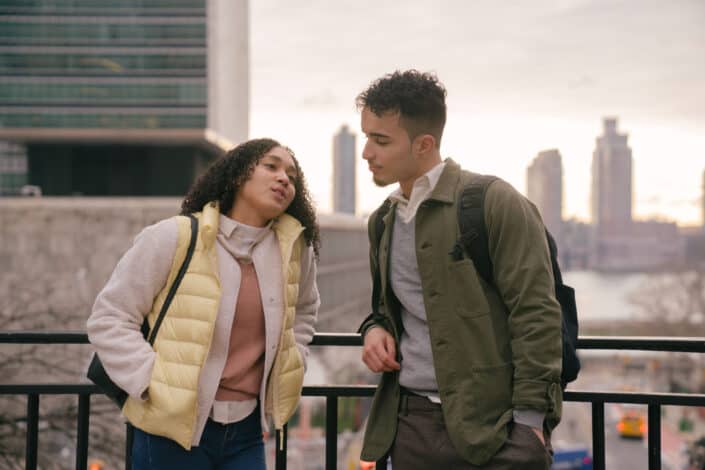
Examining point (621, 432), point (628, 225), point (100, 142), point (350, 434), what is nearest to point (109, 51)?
point (100, 142)

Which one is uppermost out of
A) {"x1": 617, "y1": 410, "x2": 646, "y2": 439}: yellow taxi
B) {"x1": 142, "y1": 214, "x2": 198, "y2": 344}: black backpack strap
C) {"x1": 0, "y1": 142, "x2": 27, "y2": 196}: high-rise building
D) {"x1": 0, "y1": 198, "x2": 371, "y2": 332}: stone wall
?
{"x1": 0, "y1": 142, "x2": 27, "y2": 196}: high-rise building

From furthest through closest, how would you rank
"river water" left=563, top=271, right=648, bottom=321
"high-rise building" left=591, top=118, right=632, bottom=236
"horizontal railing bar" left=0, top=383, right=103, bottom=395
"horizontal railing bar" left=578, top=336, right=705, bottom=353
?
"high-rise building" left=591, top=118, right=632, bottom=236 < "river water" left=563, top=271, right=648, bottom=321 < "horizontal railing bar" left=0, top=383, right=103, bottom=395 < "horizontal railing bar" left=578, top=336, right=705, bottom=353

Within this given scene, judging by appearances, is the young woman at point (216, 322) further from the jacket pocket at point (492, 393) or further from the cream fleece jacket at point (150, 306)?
the jacket pocket at point (492, 393)

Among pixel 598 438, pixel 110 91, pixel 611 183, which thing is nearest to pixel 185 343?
pixel 598 438

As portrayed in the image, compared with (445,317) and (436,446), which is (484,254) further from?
(436,446)

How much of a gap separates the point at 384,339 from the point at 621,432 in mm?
58005

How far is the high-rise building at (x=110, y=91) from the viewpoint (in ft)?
208

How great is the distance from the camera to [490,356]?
237 cm

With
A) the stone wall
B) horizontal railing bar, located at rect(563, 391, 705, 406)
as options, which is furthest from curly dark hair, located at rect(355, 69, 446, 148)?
the stone wall

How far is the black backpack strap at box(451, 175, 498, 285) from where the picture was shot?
2.41m

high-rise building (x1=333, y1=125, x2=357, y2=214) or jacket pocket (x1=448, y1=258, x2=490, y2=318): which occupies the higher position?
high-rise building (x1=333, y1=125, x2=357, y2=214)

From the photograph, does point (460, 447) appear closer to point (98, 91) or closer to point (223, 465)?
point (223, 465)

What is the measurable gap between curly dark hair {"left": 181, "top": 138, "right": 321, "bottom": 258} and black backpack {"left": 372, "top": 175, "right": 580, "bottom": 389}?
835 mm

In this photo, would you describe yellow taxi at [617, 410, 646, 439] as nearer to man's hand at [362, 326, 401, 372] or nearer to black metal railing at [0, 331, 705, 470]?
black metal railing at [0, 331, 705, 470]
